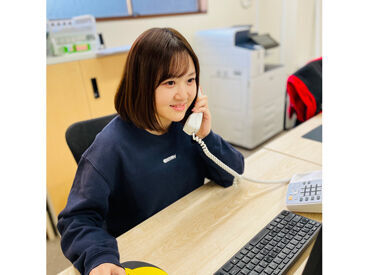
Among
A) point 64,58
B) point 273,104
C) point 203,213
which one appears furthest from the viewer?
point 273,104

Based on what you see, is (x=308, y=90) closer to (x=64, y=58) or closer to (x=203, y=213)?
(x=203, y=213)

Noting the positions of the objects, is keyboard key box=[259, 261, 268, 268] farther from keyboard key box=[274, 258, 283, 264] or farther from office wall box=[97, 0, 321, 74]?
office wall box=[97, 0, 321, 74]

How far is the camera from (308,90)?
5.33 feet

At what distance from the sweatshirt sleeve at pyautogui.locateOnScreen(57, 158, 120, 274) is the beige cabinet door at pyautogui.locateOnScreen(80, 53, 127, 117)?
1239 millimetres

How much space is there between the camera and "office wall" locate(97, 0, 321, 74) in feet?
9.37

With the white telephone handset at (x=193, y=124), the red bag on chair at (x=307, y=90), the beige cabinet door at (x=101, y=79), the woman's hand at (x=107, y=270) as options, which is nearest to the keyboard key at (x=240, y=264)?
the woman's hand at (x=107, y=270)

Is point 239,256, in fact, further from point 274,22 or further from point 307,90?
point 274,22

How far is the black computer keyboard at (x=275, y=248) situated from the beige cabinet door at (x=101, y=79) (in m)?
1.49

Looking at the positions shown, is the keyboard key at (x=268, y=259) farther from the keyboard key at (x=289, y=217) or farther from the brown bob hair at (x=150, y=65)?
the brown bob hair at (x=150, y=65)

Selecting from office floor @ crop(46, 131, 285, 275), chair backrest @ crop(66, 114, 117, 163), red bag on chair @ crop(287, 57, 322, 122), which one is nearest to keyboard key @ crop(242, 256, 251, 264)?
chair backrest @ crop(66, 114, 117, 163)

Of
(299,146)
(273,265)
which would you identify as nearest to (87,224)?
(273,265)
